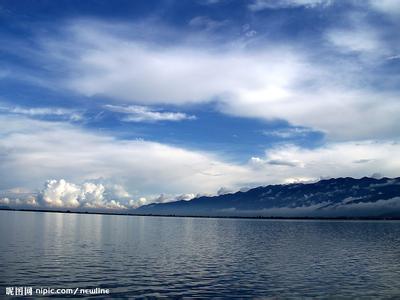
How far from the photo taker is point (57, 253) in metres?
86.8

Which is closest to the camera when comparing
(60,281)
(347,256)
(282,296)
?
(282,296)

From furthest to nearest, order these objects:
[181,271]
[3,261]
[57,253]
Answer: [57,253] < [3,261] < [181,271]

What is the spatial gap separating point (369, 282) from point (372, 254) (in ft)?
145

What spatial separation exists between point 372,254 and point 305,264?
31.9m

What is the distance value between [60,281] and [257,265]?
38.7m

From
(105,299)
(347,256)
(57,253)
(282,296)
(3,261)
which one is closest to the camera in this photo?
(105,299)

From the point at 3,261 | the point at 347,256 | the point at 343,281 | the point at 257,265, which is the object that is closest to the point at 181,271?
the point at 257,265

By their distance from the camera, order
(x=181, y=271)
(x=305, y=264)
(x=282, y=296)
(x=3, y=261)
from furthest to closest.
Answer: (x=305, y=264) < (x=3, y=261) < (x=181, y=271) < (x=282, y=296)

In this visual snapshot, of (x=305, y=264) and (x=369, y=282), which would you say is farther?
(x=305, y=264)

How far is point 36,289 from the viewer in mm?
50562

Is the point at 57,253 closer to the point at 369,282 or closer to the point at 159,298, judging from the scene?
the point at 159,298

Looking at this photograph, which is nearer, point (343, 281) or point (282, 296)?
point (282, 296)

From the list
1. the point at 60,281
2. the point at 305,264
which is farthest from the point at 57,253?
the point at 305,264

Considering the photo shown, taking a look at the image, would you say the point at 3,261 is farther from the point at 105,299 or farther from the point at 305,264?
the point at 305,264
